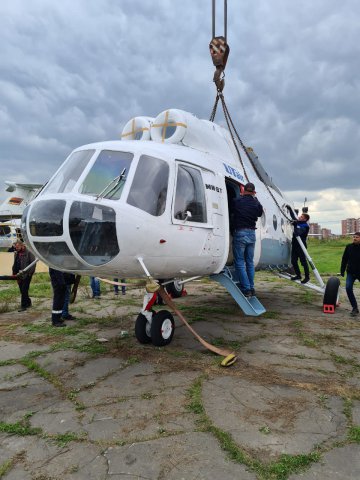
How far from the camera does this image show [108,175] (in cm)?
497

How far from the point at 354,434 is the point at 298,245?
7432 mm

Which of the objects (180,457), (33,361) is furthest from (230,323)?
(180,457)

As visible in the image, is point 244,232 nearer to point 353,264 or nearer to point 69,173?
point 69,173

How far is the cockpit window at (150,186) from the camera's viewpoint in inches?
191

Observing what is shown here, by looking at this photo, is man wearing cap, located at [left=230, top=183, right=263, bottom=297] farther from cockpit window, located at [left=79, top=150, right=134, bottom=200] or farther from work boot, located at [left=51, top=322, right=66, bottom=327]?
work boot, located at [left=51, top=322, right=66, bottom=327]

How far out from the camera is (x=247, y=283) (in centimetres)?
666

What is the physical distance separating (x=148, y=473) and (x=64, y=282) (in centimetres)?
530

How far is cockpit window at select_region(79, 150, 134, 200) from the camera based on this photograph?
4.77m

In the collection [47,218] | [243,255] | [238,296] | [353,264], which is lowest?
[238,296]

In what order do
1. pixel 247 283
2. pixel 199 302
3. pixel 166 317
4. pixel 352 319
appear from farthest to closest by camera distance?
1. pixel 199 302
2. pixel 352 319
3. pixel 247 283
4. pixel 166 317

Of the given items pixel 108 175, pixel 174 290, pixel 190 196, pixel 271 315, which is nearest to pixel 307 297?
pixel 271 315

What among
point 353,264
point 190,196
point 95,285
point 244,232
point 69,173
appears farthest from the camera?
point 95,285

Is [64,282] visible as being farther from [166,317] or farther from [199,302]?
[199,302]

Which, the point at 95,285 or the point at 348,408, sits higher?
the point at 95,285
